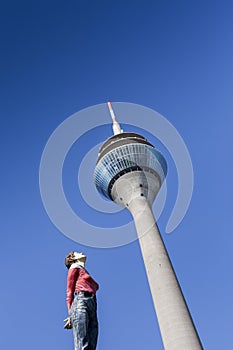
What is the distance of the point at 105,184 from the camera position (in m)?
53.1

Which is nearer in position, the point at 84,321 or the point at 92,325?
the point at 84,321

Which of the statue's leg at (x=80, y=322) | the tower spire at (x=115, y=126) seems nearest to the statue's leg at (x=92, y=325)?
the statue's leg at (x=80, y=322)

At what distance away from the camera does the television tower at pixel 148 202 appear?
30.8 m

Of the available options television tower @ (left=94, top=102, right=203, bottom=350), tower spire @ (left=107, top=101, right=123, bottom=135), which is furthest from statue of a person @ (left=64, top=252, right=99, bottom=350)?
tower spire @ (left=107, top=101, right=123, bottom=135)

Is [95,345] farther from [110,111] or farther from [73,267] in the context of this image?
[110,111]

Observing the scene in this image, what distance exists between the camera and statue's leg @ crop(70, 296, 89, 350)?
232 inches

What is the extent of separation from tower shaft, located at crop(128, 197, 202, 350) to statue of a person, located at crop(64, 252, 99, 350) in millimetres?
26224

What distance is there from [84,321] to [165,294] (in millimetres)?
27836

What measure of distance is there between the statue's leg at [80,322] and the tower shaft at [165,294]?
26462 millimetres

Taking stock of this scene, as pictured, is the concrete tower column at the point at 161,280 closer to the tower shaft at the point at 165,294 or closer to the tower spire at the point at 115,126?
the tower shaft at the point at 165,294

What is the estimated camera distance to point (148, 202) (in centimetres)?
4403

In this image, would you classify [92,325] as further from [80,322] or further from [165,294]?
[165,294]

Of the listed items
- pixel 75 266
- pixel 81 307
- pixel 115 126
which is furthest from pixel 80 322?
pixel 115 126

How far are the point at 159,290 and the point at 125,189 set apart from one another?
675 inches
